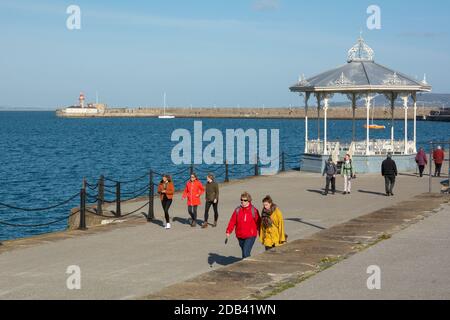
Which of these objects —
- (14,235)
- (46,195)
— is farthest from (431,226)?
(46,195)

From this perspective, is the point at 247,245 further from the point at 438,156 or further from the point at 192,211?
the point at 438,156

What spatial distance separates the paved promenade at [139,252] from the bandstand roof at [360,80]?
1000 cm

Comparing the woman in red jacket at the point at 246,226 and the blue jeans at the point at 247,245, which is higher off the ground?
the woman in red jacket at the point at 246,226

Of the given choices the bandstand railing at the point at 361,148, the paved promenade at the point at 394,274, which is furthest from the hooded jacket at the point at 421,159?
the paved promenade at the point at 394,274

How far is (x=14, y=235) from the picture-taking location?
25.5 metres

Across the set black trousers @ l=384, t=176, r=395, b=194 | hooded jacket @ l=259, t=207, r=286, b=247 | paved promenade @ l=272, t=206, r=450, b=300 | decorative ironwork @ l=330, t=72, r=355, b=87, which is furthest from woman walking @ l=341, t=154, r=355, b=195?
hooded jacket @ l=259, t=207, r=286, b=247

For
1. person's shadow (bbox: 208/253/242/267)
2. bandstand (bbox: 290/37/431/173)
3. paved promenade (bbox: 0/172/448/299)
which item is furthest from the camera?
bandstand (bbox: 290/37/431/173)

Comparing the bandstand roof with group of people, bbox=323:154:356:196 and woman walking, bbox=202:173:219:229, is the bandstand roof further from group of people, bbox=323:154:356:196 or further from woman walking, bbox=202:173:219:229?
woman walking, bbox=202:173:219:229

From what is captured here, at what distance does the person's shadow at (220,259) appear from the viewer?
44.8ft

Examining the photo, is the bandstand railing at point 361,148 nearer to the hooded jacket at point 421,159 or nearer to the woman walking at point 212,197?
the hooded jacket at point 421,159

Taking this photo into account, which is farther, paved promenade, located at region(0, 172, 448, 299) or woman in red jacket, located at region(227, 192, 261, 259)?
woman in red jacket, located at region(227, 192, 261, 259)

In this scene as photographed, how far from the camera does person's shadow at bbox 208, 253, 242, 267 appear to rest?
13.7 m

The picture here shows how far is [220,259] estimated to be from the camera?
1407 centimetres

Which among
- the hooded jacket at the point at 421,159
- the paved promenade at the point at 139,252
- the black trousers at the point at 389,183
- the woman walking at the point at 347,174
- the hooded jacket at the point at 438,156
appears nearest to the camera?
the paved promenade at the point at 139,252
